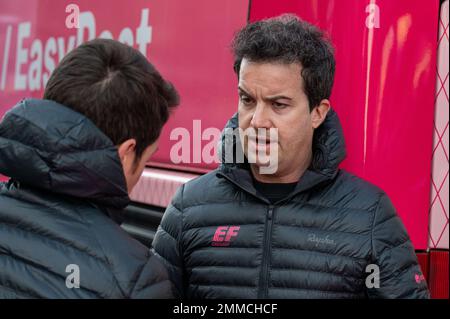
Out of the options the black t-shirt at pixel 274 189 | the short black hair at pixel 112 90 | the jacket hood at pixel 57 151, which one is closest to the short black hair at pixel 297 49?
the black t-shirt at pixel 274 189

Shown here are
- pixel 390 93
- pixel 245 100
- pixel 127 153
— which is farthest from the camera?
pixel 390 93

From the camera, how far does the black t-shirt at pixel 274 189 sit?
2145 mm

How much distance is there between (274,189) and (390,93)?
1.52 feet

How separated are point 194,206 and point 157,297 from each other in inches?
29.0

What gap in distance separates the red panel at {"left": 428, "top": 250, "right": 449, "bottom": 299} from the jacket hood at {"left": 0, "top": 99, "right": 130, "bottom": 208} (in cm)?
128

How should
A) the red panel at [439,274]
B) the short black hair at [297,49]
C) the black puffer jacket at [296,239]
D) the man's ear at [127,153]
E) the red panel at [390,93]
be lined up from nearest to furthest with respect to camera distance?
the man's ear at [127,153], the black puffer jacket at [296,239], the short black hair at [297,49], the red panel at [390,93], the red panel at [439,274]

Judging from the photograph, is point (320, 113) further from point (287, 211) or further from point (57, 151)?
point (57, 151)

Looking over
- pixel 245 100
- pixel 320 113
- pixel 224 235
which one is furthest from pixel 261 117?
pixel 224 235

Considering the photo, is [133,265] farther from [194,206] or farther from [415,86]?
[415,86]

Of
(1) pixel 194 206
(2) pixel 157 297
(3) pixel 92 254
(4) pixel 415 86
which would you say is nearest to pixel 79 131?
(3) pixel 92 254

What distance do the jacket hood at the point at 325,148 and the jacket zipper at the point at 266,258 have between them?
0.18 meters

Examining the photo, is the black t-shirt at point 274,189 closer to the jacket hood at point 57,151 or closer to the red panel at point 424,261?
the red panel at point 424,261

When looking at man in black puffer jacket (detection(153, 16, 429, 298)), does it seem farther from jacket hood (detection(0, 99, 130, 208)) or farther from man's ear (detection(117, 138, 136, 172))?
jacket hood (detection(0, 99, 130, 208))

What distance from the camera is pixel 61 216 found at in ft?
4.73
